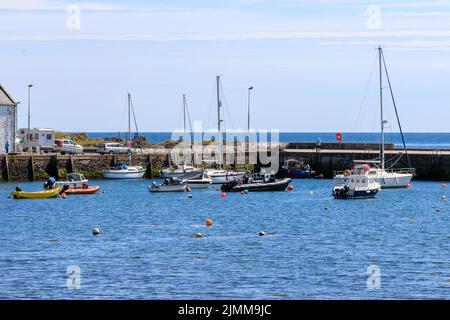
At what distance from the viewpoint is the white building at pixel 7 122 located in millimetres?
96863

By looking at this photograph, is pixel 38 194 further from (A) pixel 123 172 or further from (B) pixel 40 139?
(B) pixel 40 139

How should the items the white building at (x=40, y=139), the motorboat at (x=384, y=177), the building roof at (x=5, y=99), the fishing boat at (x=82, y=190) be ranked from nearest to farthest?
1. the fishing boat at (x=82, y=190)
2. the motorboat at (x=384, y=177)
3. the building roof at (x=5, y=99)
4. the white building at (x=40, y=139)

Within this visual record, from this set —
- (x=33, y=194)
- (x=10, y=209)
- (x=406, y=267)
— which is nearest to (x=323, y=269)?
(x=406, y=267)

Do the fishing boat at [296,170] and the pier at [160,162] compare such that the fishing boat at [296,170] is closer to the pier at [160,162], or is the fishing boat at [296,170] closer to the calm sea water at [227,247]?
the pier at [160,162]

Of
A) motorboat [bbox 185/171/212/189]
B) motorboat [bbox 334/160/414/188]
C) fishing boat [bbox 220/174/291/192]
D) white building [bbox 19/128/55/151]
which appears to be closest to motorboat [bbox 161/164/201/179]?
motorboat [bbox 185/171/212/189]

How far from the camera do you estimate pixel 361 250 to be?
41281 mm

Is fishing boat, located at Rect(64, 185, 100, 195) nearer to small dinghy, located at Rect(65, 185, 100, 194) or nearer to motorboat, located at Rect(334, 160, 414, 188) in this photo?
small dinghy, located at Rect(65, 185, 100, 194)

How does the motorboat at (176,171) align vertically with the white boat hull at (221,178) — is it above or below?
above

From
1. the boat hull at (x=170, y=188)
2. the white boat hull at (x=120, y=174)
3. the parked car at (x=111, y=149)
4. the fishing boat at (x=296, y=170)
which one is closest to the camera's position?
the boat hull at (x=170, y=188)

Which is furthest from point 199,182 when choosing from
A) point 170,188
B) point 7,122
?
point 7,122

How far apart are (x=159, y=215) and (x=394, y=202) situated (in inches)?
864

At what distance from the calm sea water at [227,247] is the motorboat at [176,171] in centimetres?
1677

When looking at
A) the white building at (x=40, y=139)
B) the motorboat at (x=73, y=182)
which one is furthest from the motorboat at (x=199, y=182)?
the white building at (x=40, y=139)

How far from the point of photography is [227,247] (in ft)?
138
